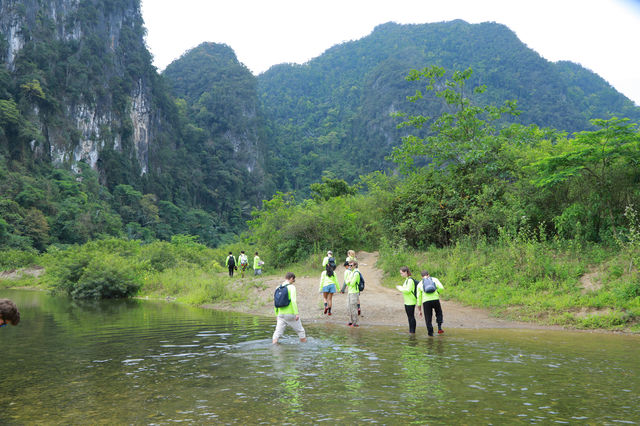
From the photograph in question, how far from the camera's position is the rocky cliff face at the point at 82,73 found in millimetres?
78188

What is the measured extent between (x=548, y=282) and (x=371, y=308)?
5751mm

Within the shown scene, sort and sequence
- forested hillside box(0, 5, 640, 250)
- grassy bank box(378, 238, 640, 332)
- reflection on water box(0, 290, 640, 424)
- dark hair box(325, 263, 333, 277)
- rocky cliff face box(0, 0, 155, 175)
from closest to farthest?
reflection on water box(0, 290, 640, 424) → grassy bank box(378, 238, 640, 332) → dark hair box(325, 263, 333, 277) → forested hillside box(0, 5, 640, 250) → rocky cliff face box(0, 0, 155, 175)

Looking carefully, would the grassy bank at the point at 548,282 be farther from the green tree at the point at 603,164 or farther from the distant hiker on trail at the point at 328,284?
the distant hiker on trail at the point at 328,284

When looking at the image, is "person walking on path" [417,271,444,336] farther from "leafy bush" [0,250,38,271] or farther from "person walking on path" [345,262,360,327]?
"leafy bush" [0,250,38,271]

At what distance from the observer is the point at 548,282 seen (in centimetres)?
1519

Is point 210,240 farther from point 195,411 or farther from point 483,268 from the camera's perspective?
point 195,411

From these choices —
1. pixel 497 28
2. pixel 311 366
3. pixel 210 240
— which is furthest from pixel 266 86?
pixel 311 366

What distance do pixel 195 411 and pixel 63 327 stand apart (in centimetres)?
1015

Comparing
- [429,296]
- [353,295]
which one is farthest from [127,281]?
[429,296]

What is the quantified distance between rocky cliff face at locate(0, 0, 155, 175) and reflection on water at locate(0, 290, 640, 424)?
243ft

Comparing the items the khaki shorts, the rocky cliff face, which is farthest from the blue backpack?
the rocky cliff face

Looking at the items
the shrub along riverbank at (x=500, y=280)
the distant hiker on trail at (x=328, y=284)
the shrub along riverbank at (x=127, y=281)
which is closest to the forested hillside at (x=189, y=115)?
the shrub along riverbank at (x=127, y=281)

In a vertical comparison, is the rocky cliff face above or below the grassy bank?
above

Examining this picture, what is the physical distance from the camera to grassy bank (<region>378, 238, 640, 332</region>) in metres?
13.0
